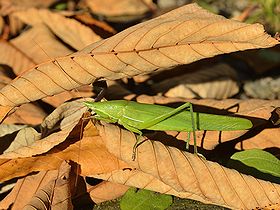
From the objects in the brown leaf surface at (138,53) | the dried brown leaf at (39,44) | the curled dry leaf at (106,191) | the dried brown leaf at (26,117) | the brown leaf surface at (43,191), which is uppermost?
the brown leaf surface at (138,53)

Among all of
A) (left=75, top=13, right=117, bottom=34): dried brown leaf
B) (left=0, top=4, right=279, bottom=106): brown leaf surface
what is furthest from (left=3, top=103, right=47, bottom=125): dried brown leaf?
(left=75, top=13, right=117, bottom=34): dried brown leaf

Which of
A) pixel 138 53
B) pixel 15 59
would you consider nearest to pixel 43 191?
pixel 138 53

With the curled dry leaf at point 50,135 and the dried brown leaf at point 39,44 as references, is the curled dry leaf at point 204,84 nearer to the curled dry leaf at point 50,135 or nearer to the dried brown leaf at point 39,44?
the dried brown leaf at point 39,44

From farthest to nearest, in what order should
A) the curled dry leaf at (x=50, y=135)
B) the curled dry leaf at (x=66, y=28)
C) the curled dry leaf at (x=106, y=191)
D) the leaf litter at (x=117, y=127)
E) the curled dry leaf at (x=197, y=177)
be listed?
the curled dry leaf at (x=66, y=28)
the curled dry leaf at (x=106, y=191)
the curled dry leaf at (x=50, y=135)
the leaf litter at (x=117, y=127)
the curled dry leaf at (x=197, y=177)

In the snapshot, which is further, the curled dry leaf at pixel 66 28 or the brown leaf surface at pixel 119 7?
the brown leaf surface at pixel 119 7

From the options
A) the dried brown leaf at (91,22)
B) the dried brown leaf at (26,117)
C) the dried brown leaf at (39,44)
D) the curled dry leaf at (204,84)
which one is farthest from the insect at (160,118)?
the dried brown leaf at (91,22)

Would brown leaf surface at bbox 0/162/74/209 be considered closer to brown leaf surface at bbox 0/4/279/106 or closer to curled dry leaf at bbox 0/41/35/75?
brown leaf surface at bbox 0/4/279/106

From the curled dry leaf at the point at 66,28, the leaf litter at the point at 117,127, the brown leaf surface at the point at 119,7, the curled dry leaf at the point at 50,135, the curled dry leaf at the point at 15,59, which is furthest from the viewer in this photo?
the brown leaf surface at the point at 119,7
